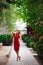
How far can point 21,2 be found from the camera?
17.1 metres

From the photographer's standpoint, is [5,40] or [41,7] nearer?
[41,7]

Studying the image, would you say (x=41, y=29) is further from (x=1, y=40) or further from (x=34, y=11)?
(x=1, y=40)

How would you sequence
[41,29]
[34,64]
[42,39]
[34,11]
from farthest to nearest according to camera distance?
[42,39] < [41,29] < [34,11] < [34,64]

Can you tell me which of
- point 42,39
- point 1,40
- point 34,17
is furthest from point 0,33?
point 34,17

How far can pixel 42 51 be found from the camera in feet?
62.0

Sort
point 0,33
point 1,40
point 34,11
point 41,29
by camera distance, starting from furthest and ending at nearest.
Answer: point 0,33, point 1,40, point 41,29, point 34,11

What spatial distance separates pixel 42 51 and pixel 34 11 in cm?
374

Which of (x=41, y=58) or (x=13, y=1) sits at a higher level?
(x=13, y=1)

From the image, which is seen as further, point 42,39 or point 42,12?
point 42,39

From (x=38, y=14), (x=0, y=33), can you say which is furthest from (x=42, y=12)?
(x=0, y=33)

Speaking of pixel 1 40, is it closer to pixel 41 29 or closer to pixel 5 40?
pixel 5 40

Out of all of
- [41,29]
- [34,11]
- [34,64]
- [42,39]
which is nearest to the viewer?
[34,64]

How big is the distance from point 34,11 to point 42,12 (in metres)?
0.51

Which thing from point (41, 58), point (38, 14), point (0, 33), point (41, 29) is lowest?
point (0, 33)
